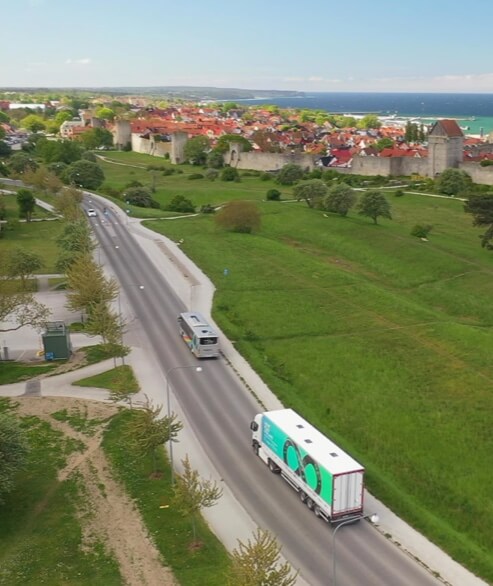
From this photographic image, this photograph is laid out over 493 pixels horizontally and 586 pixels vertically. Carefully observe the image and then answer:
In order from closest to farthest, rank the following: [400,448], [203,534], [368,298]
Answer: [203,534] → [400,448] → [368,298]

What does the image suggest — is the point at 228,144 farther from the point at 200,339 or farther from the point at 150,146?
the point at 200,339

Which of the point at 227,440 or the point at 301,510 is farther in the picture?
the point at 227,440

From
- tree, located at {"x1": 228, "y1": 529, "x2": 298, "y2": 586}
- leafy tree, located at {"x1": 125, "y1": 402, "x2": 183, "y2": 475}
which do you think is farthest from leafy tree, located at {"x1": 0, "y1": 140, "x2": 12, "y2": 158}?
tree, located at {"x1": 228, "y1": 529, "x2": 298, "y2": 586}

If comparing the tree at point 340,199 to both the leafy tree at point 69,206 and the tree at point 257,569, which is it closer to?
the leafy tree at point 69,206

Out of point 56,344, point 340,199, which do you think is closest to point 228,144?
point 340,199

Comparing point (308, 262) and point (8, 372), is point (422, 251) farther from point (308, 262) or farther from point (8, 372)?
point (8, 372)

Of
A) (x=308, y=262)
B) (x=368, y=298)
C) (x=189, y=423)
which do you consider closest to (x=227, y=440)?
(x=189, y=423)
